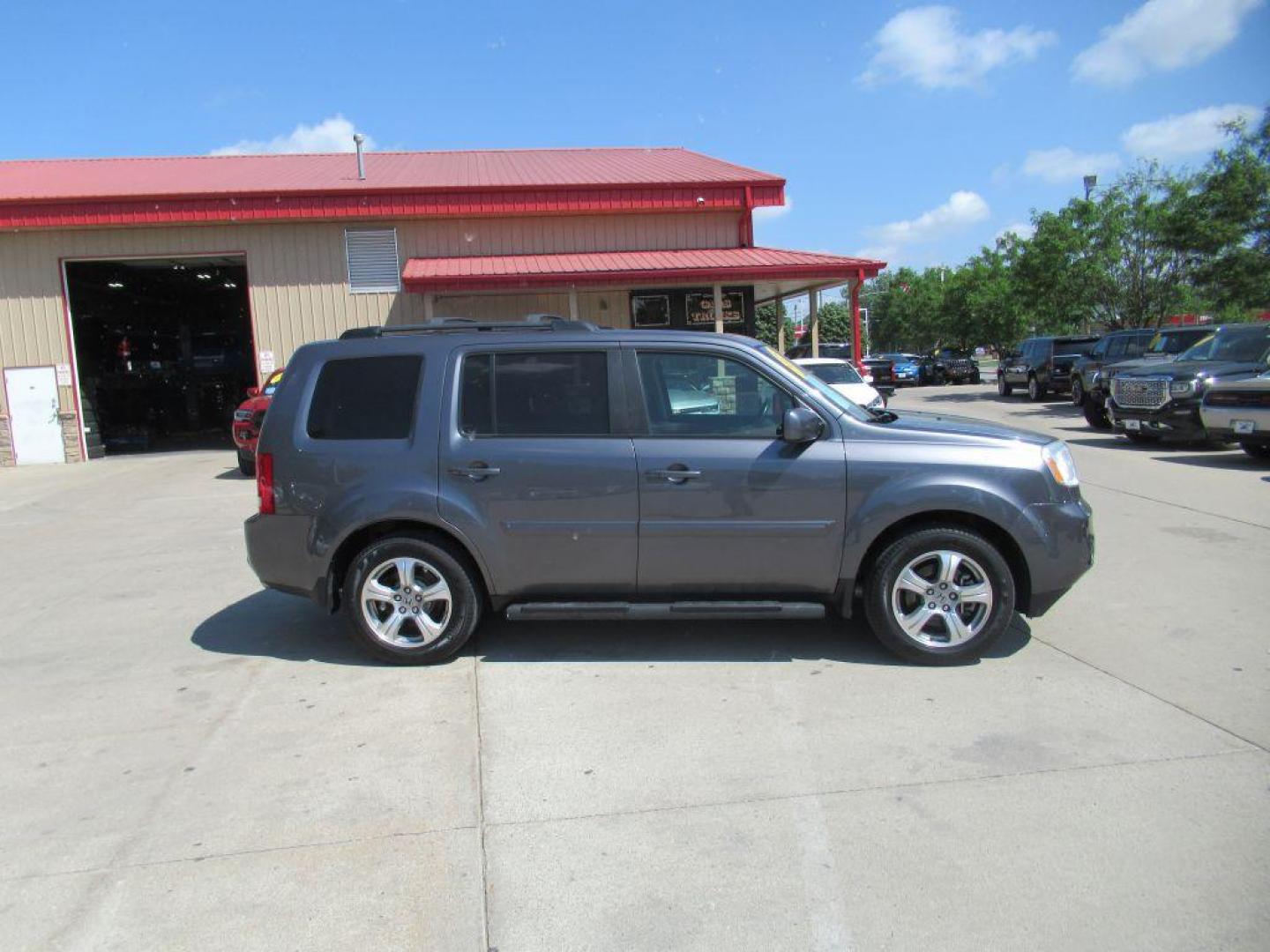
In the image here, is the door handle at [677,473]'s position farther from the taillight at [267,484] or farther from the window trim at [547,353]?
the taillight at [267,484]

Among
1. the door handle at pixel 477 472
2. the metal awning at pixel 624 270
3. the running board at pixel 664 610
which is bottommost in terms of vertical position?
the running board at pixel 664 610

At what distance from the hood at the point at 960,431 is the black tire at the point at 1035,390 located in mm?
22303

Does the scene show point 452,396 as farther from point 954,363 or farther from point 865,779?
point 954,363

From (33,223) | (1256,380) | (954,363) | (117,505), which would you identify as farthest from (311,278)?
(954,363)

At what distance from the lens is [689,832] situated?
3.41m

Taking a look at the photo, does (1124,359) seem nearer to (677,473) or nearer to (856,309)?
(856,309)

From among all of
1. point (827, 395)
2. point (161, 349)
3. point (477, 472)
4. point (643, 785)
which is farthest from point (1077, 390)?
point (161, 349)

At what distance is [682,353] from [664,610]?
1.41 m

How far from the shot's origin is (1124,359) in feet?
64.1

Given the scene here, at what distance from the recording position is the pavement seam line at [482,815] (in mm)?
2949

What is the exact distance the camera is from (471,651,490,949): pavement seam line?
295 cm

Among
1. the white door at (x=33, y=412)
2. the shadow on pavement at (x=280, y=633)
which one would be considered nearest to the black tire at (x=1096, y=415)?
the shadow on pavement at (x=280, y=633)

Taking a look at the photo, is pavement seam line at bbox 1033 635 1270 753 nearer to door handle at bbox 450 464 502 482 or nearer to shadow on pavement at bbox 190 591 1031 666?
shadow on pavement at bbox 190 591 1031 666

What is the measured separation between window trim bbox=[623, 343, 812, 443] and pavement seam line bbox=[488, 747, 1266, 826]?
1910 mm
